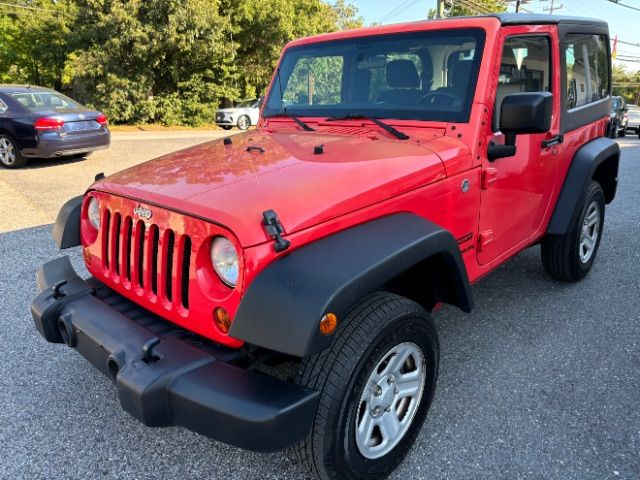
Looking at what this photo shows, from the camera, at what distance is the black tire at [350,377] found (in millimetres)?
1877

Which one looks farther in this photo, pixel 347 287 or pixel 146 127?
pixel 146 127

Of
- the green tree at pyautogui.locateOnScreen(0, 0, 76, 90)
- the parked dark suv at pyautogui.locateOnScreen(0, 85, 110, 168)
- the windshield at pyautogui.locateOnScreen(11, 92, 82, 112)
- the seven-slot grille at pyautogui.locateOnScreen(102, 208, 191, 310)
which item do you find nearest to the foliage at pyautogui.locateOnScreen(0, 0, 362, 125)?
the green tree at pyautogui.locateOnScreen(0, 0, 76, 90)

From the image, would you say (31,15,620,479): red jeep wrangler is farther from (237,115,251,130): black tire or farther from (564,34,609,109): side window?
(237,115,251,130): black tire

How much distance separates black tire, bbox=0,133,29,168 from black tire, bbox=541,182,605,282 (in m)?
9.08

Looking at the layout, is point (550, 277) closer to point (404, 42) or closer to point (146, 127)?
point (404, 42)

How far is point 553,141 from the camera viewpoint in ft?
11.1

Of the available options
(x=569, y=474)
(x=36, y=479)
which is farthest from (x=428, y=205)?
(x=36, y=479)

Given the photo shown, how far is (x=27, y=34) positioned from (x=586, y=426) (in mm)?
31948

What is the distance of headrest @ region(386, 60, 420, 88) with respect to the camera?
9.82 ft

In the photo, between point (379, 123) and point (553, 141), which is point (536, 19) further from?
point (379, 123)

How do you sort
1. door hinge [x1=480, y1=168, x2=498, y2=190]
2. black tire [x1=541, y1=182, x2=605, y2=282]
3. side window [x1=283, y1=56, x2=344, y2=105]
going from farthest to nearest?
black tire [x1=541, y1=182, x2=605, y2=282], side window [x1=283, y1=56, x2=344, y2=105], door hinge [x1=480, y1=168, x2=498, y2=190]

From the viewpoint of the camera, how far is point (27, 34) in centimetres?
2716

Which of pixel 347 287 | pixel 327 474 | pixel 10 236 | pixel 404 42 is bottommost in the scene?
pixel 10 236

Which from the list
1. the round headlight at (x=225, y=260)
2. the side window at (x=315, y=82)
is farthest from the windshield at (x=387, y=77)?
the round headlight at (x=225, y=260)
